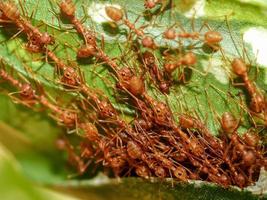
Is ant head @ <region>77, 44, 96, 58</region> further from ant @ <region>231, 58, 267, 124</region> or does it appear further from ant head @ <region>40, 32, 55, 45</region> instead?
ant @ <region>231, 58, 267, 124</region>

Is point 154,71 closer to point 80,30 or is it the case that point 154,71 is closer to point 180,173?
point 80,30

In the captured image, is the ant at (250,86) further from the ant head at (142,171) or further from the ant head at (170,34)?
the ant head at (142,171)

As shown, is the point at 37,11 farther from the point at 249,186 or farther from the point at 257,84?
the point at 249,186

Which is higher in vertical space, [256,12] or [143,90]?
[256,12]

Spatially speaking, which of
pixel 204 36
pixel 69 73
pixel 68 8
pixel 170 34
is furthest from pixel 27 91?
pixel 204 36

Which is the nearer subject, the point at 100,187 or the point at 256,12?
the point at 256,12

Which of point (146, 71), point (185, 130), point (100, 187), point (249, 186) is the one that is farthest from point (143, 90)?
point (249, 186)

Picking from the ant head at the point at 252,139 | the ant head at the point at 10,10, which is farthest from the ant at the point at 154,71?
the ant head at the point at 10,10
